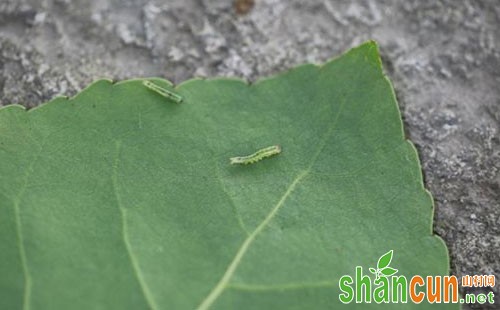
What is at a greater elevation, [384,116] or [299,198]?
[384,116]

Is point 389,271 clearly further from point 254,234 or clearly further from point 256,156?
point 256,156

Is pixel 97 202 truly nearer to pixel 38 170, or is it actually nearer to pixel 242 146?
pixel 38 170

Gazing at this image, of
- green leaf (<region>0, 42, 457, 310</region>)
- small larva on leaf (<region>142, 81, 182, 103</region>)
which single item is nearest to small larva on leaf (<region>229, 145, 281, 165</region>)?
green leaf (<region>0, 42, 457, 310</region>)

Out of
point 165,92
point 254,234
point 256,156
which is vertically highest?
point 165,92

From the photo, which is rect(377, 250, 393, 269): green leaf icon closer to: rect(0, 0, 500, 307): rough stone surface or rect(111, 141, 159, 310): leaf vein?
rect(0, 0, 500, 307): rough stone surface

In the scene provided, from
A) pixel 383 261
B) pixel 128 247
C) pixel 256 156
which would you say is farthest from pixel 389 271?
pixel 128 247

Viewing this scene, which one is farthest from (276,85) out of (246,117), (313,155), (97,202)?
(97,202)

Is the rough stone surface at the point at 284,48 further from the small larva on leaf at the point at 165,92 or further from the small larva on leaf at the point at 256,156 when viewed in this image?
the small larva on leaf at the point at 256,156

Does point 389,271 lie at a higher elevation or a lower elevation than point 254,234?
lower
